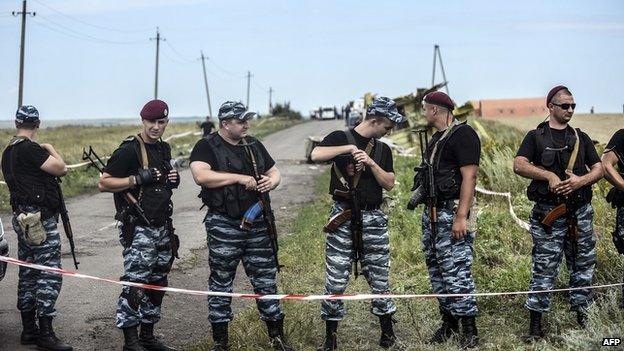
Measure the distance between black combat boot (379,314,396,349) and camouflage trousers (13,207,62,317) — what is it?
2590 millimetres

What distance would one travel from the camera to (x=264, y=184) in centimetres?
610

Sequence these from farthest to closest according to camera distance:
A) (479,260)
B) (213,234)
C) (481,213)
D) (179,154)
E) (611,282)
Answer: (179,154) < (481,213) < (479,260) < (611,282) < (213,234)

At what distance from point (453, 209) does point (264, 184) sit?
57.6 inches

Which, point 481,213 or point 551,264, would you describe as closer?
point 551,264

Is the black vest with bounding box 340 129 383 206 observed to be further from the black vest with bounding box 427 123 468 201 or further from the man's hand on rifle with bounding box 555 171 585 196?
the man's hand on rifle with bounding box 555 171 585 196

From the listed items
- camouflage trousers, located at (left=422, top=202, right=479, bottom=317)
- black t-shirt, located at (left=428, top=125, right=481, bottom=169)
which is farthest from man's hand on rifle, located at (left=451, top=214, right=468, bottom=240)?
black t-shirt, located at (left=428, top=125, right=481, bottom=169)

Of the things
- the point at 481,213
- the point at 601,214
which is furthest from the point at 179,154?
the point at 601,214

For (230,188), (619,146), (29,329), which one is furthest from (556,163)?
(29,329)

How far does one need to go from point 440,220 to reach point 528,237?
3288 millimetres

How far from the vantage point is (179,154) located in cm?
2878

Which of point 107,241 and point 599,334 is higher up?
point 599,334

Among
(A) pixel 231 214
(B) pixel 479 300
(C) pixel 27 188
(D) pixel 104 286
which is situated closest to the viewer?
(A) pixel 231 214

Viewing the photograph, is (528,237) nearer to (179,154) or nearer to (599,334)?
(599,334)

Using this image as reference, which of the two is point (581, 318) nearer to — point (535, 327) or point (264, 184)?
point (535, 327)
